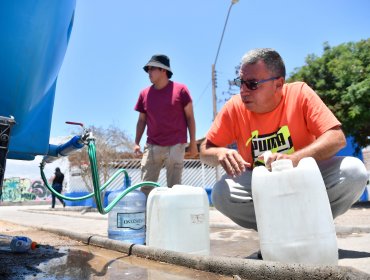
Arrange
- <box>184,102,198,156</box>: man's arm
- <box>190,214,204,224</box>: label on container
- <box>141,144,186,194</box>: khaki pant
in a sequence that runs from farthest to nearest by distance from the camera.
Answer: <box>184,102,198,156</box>: man's arm, <box>141,144,186,194</box>: khaki pant, <box>190,214,204,224</box>: label on container

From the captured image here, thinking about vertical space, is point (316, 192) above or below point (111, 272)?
above

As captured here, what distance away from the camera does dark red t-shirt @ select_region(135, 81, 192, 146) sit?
3807mm

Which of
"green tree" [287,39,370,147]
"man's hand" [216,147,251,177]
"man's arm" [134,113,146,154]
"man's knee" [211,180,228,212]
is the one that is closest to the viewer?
"man's hand" [216,147,251,177]

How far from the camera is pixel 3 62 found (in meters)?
1.73

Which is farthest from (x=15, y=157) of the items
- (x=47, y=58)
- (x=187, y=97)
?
(x=187, y=97)

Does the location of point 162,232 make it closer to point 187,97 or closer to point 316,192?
point 316,192

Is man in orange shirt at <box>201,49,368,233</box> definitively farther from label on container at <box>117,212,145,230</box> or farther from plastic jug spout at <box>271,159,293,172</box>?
label on container at <box>117,212,145,230</box>

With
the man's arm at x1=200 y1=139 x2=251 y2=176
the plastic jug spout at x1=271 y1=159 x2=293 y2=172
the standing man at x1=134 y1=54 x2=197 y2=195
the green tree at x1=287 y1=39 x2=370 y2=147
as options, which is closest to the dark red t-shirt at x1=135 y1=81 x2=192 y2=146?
the standing man at x1=134 y1=54 x2=197 y2=195

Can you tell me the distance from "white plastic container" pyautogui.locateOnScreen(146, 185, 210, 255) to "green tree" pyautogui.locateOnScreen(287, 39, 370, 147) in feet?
25.8

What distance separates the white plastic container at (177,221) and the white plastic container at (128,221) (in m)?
0.80

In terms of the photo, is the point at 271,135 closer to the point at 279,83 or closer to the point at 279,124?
the point at 279,124

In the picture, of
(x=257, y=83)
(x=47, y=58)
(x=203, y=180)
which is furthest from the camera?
(x=203, y=180)

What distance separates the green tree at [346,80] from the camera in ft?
29.6

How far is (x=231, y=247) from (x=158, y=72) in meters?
2.00
